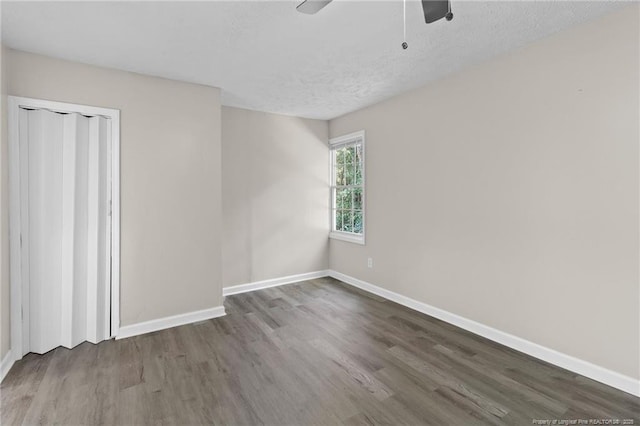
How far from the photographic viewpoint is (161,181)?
10.4 ft

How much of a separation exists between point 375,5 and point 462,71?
1.48m

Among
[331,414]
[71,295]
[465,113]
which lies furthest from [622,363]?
[71,295]

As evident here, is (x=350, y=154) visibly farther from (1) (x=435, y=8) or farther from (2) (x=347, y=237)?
(1) (x=435, y=8)

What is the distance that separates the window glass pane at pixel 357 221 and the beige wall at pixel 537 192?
926 mm

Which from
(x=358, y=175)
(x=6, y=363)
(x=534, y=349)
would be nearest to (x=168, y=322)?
(x=6, y=363)

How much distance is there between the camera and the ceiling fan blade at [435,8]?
1336 millimetres

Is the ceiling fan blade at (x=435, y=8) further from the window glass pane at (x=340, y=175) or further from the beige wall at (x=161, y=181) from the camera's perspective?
the window glass pane at (x=340, y=175)

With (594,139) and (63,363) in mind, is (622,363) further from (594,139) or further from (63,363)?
(63,363)

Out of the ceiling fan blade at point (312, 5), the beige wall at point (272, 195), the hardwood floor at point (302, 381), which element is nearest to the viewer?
the ceiling fan blade at point (312, 5)

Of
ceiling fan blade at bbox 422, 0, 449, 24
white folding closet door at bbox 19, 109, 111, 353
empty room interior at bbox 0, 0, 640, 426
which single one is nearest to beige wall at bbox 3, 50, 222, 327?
empty room interior at bbox 0, 0, 640, 426

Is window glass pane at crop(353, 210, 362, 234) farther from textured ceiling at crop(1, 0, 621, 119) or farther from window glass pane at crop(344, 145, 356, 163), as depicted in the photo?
textured ceiling at crop(1, 0, 621, 119)

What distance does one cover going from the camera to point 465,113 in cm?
306

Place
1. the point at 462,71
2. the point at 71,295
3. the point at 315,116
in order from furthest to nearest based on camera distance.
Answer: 1. the point at 315,116
2. the point at 462,71
3. the point at 71,295

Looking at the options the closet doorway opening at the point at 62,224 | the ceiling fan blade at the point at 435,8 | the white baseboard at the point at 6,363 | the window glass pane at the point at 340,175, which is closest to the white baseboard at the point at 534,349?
the window glass pane at the point at 340,175
